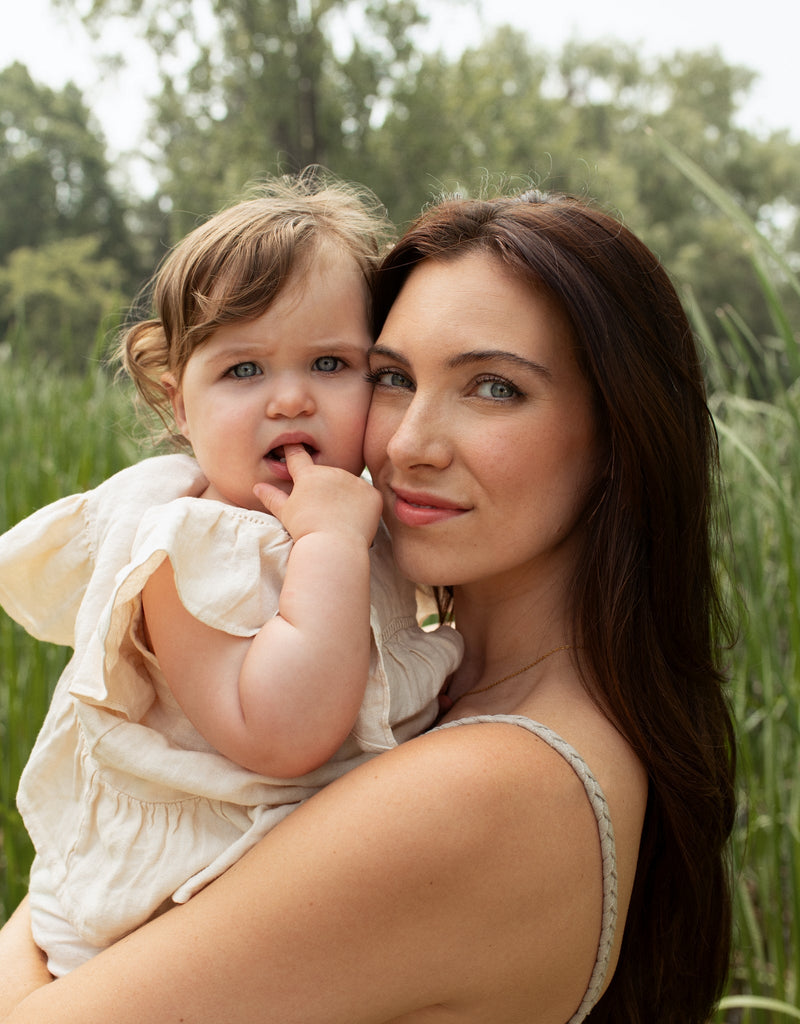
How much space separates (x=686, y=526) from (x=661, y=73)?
32925mm

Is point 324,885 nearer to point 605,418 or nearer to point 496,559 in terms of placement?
point 496,559

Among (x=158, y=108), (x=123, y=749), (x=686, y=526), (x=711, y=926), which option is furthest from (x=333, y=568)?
(x=158, y=108)

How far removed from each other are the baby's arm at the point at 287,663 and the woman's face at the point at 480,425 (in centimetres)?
20

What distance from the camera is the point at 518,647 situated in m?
1.66

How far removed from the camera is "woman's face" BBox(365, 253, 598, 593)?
1454 millimetres

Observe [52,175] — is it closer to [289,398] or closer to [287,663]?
[289,398]

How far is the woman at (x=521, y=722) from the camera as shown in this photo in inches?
44.9

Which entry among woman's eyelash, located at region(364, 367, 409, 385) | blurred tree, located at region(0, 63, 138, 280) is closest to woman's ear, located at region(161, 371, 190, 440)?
woman's eyelash, located at region(364, 367, 409, 385)

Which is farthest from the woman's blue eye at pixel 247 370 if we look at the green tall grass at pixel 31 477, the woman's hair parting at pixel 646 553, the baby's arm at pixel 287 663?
the green tall grass at pixel 31 477

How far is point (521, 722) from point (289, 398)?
2.03 feet

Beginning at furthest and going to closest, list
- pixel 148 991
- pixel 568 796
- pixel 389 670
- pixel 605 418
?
pixel 605 418 < pixel 389 670 < pixel 568 796 < pixel 148 991

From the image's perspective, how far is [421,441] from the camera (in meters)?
1.46

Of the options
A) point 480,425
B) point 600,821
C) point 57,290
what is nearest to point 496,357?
point 480,425

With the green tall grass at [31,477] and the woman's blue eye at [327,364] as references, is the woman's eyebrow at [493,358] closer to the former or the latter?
the woman's blue eye at [327,364]
